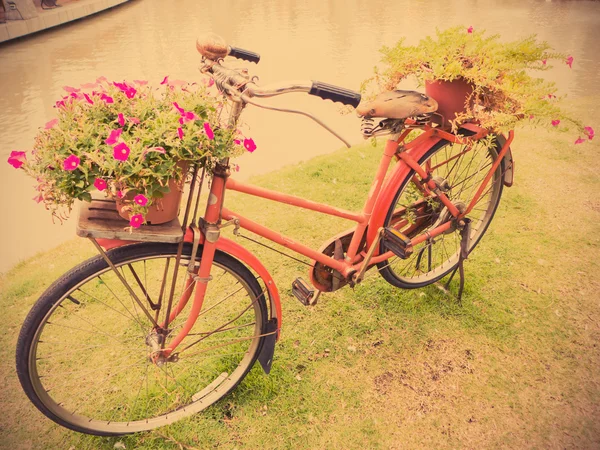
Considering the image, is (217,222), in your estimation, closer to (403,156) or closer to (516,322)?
(403,156)

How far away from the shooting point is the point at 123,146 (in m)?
1.35

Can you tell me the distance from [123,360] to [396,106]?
6.83 ft

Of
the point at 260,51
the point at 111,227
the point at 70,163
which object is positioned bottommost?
the point at 260,51

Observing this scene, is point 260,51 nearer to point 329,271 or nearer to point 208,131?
point 329,271

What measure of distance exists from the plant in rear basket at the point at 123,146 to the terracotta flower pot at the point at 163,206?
0.01 metres

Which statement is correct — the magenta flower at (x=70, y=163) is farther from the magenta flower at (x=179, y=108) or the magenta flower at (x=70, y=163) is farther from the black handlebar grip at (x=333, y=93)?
the black handlebar grip at (x=333, y=93)

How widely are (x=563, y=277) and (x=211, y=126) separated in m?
2.92

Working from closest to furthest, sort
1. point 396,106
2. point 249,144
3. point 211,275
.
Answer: point 249,144 → point 396,106 → point 211,275

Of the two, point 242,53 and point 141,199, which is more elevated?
point 242,53

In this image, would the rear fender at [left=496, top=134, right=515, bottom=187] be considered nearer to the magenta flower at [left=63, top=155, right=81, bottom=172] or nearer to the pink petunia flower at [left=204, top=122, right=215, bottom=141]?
the pink petunia flower at [left=204, top=122, right=215, bottom=141]

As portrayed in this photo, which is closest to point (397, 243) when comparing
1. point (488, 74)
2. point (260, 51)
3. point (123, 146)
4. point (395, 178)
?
point (395, 178)

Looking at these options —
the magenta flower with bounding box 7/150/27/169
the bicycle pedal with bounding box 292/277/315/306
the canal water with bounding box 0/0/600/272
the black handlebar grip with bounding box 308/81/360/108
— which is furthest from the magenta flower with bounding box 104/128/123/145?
the canal water with bounding box 0/0/600/272

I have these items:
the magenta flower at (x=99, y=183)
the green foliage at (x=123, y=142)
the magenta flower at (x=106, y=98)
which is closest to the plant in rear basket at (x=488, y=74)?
the green foliage at (x=123, y=142)

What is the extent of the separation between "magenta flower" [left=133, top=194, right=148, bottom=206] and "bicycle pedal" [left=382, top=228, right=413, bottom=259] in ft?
4.61
